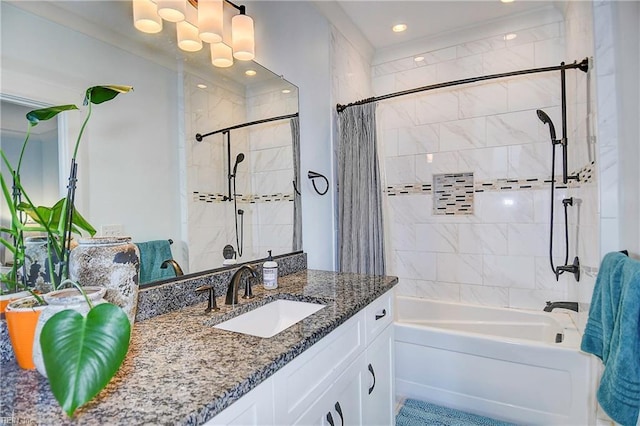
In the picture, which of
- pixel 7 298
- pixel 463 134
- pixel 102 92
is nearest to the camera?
pixel 7 298

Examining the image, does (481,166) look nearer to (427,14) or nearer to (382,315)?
(427,14)

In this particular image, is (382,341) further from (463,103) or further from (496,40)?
(496,40)

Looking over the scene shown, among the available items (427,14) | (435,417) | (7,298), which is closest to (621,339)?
(435,417)

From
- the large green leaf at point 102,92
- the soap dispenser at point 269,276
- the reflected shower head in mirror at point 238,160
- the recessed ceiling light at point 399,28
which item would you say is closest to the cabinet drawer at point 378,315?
the soap dispenser at point 269,276

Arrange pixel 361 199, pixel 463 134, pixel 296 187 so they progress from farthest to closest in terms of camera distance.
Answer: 1. pixel 463 134
2. pixel 361 199
3. pixel 296 187

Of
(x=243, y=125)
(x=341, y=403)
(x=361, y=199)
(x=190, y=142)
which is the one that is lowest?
(x=341, y=403)

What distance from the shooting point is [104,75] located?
1.16 meters

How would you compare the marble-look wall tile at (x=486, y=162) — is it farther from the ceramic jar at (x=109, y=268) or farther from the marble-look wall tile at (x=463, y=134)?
the ceramic jar at (x=109, y=268)

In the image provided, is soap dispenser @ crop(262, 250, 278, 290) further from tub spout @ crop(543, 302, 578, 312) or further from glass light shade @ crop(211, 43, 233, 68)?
tub spout @ crop(543, 302, 578, 312)

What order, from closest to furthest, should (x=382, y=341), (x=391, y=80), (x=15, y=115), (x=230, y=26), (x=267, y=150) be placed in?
(x=15, y=115)
(x=382, y=341)
(x=230, y=26)
(x=267, y=150)
(x=391, y=80)

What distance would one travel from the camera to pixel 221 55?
1644mm

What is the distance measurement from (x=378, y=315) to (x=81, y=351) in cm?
120

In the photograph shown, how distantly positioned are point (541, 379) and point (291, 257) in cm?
155

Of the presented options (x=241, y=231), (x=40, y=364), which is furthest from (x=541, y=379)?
(x=40, y=364)
